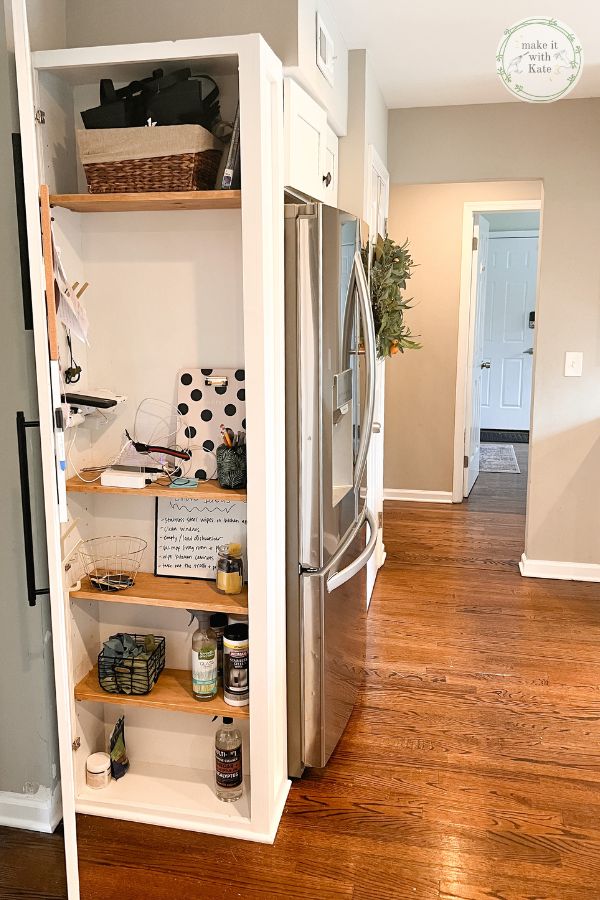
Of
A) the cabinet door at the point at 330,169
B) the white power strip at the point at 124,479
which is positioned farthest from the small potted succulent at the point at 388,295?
the white power strip at the point at 124,479

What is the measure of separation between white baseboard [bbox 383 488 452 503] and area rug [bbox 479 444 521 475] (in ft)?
4.06

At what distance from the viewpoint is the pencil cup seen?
220cm

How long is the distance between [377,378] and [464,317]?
2.31 meters

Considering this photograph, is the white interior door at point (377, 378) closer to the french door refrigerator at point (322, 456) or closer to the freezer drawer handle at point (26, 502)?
the french door refrigerator at point (322, 456)

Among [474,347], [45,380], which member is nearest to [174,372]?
[45,380]

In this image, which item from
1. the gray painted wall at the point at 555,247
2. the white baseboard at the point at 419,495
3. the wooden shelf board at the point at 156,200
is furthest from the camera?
the white baseboard at the point at 419,495

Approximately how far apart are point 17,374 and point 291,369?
740 millimetres

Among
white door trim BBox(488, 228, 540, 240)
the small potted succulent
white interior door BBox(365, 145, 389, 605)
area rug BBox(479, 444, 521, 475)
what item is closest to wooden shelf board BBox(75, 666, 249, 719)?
white interior door BBox(365, 145, 389, 605)

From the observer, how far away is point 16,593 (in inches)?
86.3

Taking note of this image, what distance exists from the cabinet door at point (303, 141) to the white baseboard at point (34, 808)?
1.89m

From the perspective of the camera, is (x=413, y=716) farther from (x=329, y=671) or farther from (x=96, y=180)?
(x=96, y=180)

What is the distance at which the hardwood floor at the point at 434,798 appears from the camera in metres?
2.09

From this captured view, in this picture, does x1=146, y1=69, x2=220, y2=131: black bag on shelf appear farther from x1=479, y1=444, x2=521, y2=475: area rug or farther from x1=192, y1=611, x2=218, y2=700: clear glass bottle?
x1=479, y1=444, x2=521, y2=475: area rug

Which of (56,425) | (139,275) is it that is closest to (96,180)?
(139,275)
